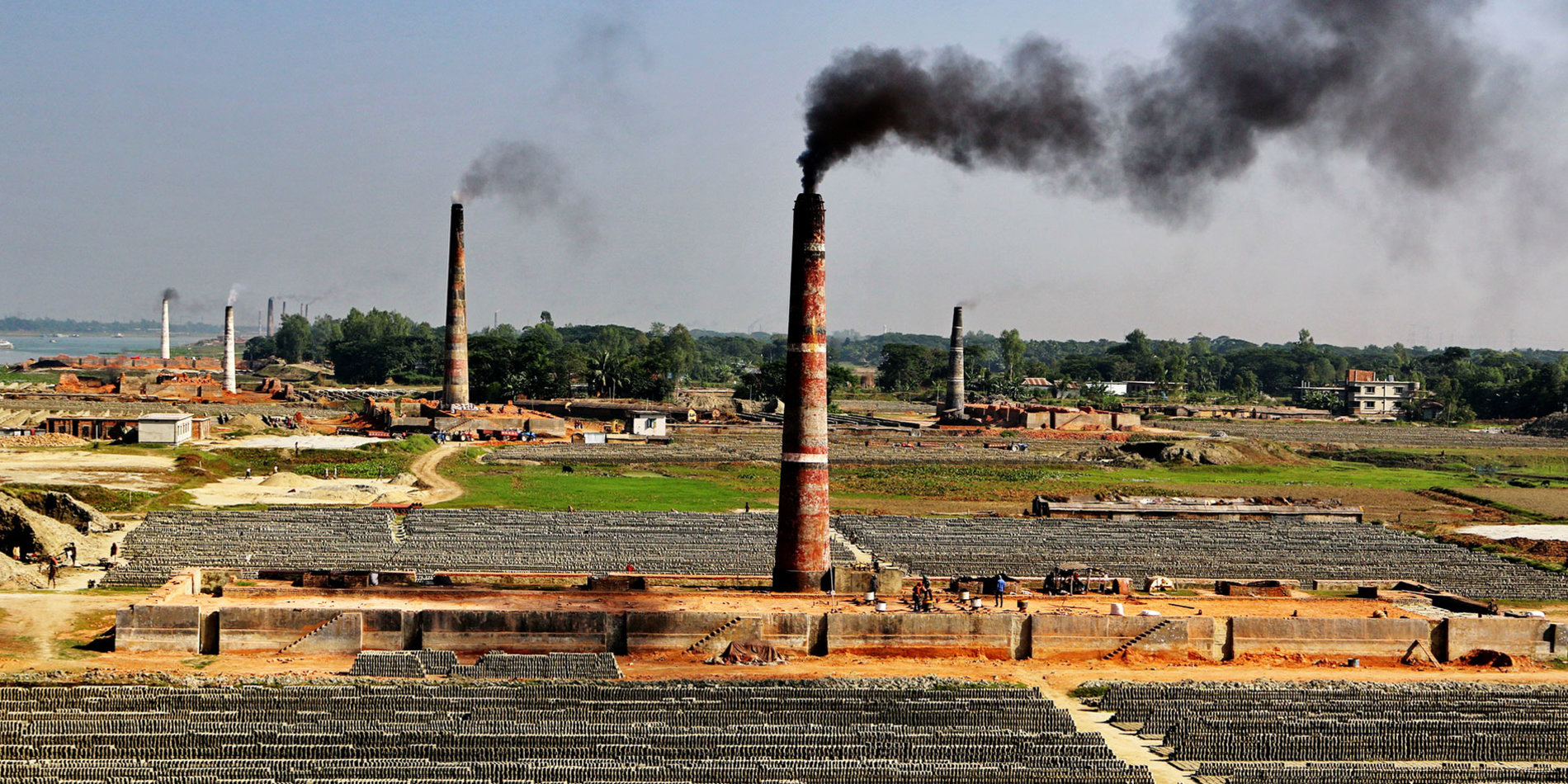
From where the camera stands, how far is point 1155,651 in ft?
113

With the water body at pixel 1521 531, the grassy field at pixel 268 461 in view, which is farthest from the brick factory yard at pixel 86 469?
the water body at pixel 1521 531

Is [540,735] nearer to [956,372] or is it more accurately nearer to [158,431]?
[158,431]

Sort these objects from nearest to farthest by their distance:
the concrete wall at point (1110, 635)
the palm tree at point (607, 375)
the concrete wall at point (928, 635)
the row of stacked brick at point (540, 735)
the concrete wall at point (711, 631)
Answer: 1. the row of stacked brick at point (540, 735)
2. the concrete wall at point (711, 631)
3. the concrete wall at point (928, 635)
4. the concrete wall at point (1110, 635)
5. the palm tree at point (607, 375)

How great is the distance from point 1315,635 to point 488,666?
19.9 meters

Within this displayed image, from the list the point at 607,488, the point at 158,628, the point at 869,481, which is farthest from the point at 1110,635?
the point at 869,481

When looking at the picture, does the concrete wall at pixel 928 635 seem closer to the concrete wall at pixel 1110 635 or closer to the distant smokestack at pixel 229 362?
the concrete wall at pixel 1110 635

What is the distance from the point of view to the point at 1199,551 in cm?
5178

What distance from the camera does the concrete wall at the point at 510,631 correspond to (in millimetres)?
32719

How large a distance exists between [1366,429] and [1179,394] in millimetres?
57103

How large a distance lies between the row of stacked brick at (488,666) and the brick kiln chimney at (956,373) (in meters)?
92.8

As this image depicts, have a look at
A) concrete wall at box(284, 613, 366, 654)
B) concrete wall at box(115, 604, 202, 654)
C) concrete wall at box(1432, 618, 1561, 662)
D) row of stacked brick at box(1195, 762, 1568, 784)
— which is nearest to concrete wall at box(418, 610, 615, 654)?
concrete wall at box(284, 613, 366, 654)

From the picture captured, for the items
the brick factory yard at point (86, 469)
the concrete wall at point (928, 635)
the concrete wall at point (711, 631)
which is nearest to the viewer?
the concrete wall at point (711, 631)

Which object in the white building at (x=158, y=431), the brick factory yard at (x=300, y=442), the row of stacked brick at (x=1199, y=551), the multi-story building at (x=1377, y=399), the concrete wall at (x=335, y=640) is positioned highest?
the multi-story building at (x=1377, y=399)

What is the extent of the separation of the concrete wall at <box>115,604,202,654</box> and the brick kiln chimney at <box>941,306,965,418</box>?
309 ft
